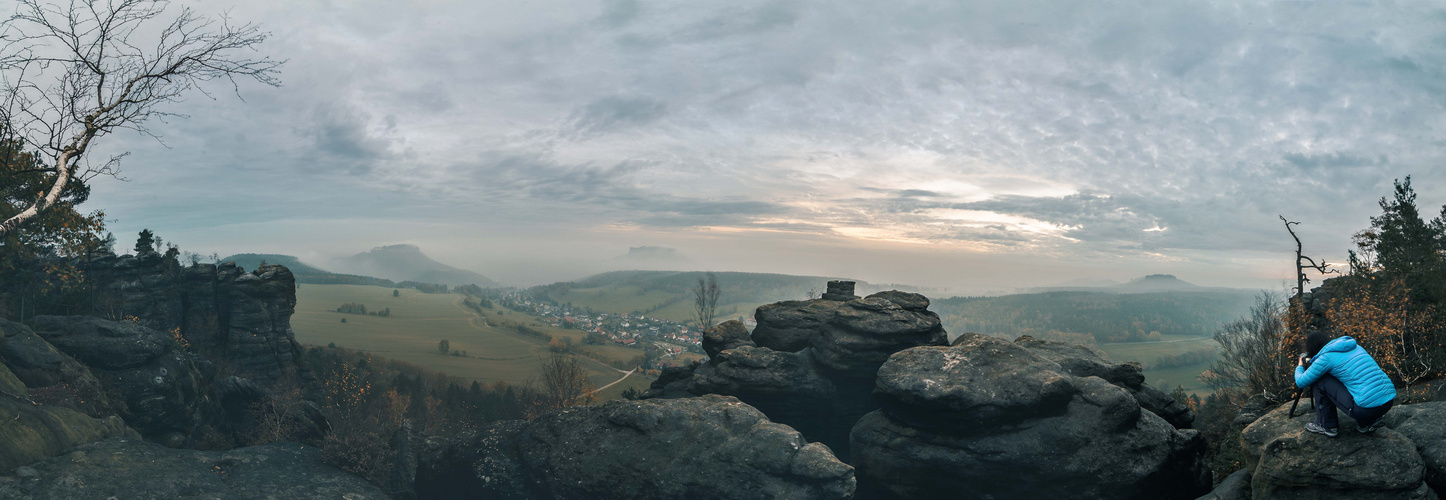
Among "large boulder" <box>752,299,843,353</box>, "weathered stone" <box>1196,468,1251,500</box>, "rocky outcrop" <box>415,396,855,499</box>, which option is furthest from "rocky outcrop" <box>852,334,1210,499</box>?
"large boulder" <box>752,299,843,353</box>

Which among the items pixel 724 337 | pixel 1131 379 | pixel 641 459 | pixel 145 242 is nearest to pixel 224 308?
pixel 145 242

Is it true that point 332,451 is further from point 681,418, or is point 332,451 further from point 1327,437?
point 1327,437

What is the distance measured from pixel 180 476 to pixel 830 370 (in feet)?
90.3

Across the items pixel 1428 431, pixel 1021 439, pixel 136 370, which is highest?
pixel 1428 431

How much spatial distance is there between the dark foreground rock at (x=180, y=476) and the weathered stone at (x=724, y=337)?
700 inches

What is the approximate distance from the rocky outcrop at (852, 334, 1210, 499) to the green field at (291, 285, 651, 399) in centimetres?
8498

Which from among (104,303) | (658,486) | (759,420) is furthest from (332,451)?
(104,303)

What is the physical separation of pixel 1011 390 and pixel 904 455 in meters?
4.67

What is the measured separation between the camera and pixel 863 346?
27.4m

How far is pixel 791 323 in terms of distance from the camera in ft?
102

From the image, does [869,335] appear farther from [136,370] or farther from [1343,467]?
[136,370]

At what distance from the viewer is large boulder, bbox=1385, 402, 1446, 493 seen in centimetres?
1235

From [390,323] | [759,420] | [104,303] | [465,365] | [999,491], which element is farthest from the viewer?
[390,323]

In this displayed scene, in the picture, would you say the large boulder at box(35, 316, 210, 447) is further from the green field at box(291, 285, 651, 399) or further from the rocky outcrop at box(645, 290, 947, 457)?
the green field at box(291, 285, 651, 399)
